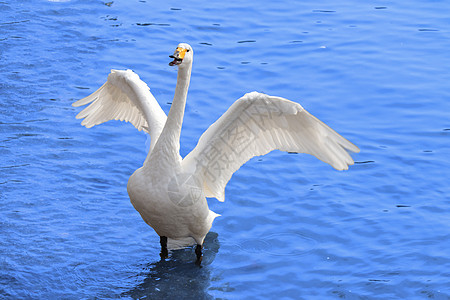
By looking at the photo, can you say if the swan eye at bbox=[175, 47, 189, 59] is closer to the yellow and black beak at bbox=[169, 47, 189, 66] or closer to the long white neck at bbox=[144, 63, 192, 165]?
the yellow and black beak at bbox=[169, 47, 189, 66]

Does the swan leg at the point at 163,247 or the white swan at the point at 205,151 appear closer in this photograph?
the white swan at the point at 205,151

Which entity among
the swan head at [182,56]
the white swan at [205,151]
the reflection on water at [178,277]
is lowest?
the reflection on water at [178,277]

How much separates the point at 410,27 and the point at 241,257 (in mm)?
7601

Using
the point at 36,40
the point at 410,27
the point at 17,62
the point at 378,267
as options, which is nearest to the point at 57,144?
the point at 17,62

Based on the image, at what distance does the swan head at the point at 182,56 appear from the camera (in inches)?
277

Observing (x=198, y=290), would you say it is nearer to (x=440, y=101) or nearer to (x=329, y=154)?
(x=329, y=154)

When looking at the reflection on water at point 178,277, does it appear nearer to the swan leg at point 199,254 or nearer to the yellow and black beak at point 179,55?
the swan leg at point 199,254

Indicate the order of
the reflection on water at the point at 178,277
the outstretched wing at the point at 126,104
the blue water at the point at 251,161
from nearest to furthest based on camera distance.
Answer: the reflection on water at the point at 178,277
the blue water at the point at 251,161
the outstretched wing at the point at 126,104

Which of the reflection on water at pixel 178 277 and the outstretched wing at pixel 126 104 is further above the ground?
the outstretched wing at pixel 126 104

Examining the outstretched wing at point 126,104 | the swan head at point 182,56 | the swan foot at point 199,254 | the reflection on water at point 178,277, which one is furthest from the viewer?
the outstretched wing at point 126,104

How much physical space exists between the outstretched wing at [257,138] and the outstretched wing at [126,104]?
2.33 feet

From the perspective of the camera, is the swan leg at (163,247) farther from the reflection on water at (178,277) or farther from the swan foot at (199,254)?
the swan foot at (199,254)

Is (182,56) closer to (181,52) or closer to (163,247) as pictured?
(181,52)

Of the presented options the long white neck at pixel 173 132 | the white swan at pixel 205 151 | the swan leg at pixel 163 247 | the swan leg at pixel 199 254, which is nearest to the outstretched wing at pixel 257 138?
the white swan at pixel 205 151
